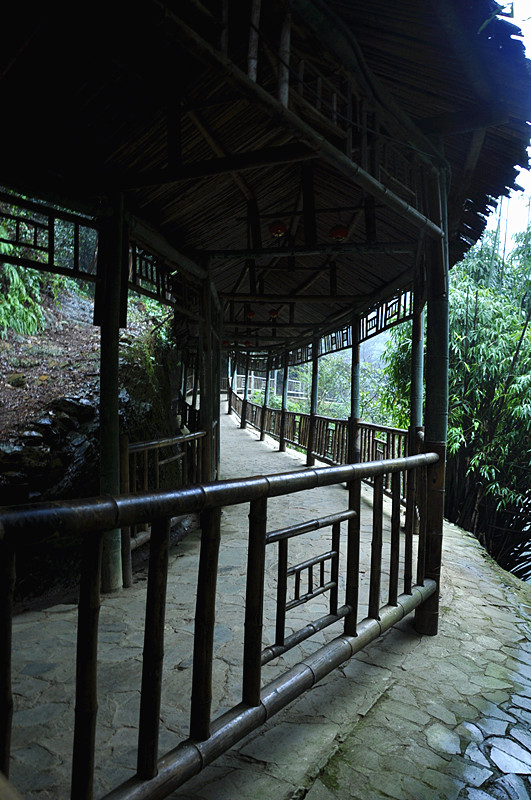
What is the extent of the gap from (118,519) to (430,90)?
306 centimetres

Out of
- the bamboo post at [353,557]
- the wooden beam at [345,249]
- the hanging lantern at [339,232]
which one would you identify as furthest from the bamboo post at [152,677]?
the hanging lantern at [339,232]

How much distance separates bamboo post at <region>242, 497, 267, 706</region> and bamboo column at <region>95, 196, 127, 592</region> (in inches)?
78.5

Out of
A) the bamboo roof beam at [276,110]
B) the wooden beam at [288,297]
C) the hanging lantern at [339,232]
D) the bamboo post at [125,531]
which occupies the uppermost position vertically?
the hanging lantern at [339,232]

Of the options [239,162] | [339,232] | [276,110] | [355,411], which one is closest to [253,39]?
[276,110]

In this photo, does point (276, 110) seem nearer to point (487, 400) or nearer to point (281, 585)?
point (281, 585)

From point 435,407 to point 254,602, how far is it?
194 cm

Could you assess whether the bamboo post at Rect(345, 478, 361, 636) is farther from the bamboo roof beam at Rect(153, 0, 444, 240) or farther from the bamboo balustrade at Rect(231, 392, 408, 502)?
the bamboo balustrade at Rect(231, 392, 408, 502)

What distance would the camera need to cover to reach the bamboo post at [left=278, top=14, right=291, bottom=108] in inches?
78.1

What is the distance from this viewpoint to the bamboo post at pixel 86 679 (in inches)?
45.3

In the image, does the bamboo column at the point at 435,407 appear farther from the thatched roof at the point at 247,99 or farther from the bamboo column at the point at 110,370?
the bamboo column at the point at 110,370

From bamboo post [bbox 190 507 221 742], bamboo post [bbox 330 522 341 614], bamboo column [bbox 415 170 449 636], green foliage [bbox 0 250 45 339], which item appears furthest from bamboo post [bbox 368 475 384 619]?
green foliage [bbox 0 250 45 339]

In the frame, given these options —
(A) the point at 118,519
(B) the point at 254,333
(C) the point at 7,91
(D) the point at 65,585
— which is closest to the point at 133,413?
(D) the point at 65,585

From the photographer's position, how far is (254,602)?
66.1 inches

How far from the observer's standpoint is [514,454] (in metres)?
8.38
